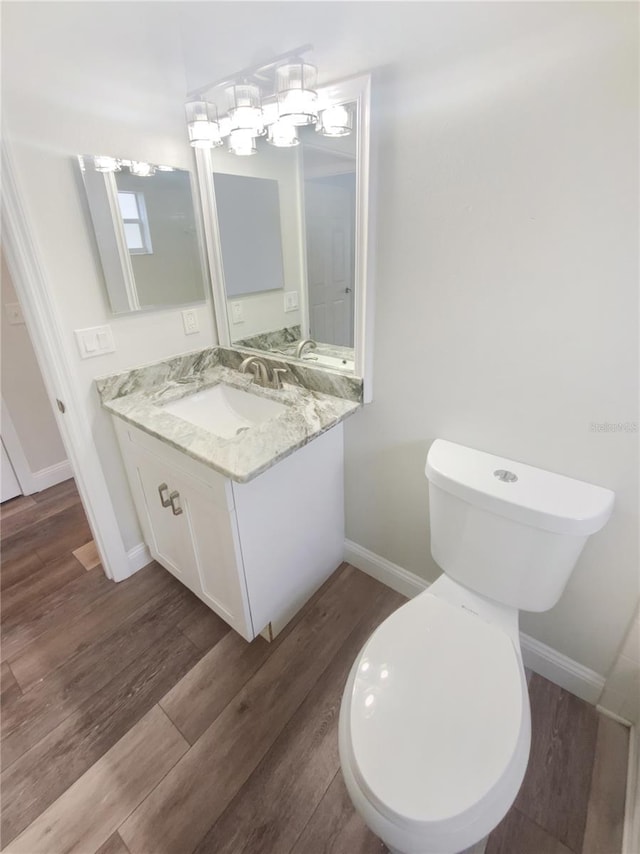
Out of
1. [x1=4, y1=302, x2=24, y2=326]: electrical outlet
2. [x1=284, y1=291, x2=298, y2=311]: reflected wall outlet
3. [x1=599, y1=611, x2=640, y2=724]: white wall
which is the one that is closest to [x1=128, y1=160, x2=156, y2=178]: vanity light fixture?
[x1=284, y1=291, x2=298, y2=311]: reflected wall outlet

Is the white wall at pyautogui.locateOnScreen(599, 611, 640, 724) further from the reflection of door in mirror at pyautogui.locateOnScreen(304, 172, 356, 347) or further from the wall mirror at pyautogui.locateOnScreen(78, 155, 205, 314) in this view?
the wall mirror at pyautogui.locateOnScreen(78, 155, 205, 314)

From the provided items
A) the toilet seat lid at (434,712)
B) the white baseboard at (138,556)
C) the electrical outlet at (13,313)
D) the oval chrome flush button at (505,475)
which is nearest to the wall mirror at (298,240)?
the oval chrome flush button at (505,475)

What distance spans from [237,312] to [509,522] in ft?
4.38

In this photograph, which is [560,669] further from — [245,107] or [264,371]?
[245,107]

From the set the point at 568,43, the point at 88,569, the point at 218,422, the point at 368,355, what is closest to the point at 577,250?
the point at 568,43

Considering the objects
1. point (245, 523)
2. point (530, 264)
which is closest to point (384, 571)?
point (245, 523)

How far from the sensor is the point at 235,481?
3.27 ft

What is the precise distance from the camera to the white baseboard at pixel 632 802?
92 cm

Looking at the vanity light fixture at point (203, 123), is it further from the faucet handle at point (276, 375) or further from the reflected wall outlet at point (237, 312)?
the faucet handle at point (276, 375)

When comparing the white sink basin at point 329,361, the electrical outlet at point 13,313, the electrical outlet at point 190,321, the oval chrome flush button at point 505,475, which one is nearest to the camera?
the oval chrome flush button at point 505,475

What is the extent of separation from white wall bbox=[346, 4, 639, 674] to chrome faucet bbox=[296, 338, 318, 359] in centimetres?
30

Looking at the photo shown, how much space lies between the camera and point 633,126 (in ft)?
2.48

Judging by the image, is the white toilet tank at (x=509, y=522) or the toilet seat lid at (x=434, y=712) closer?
the toilet seat lid at (x=434, y=712)

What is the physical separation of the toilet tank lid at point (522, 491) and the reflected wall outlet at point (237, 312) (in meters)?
1.03
